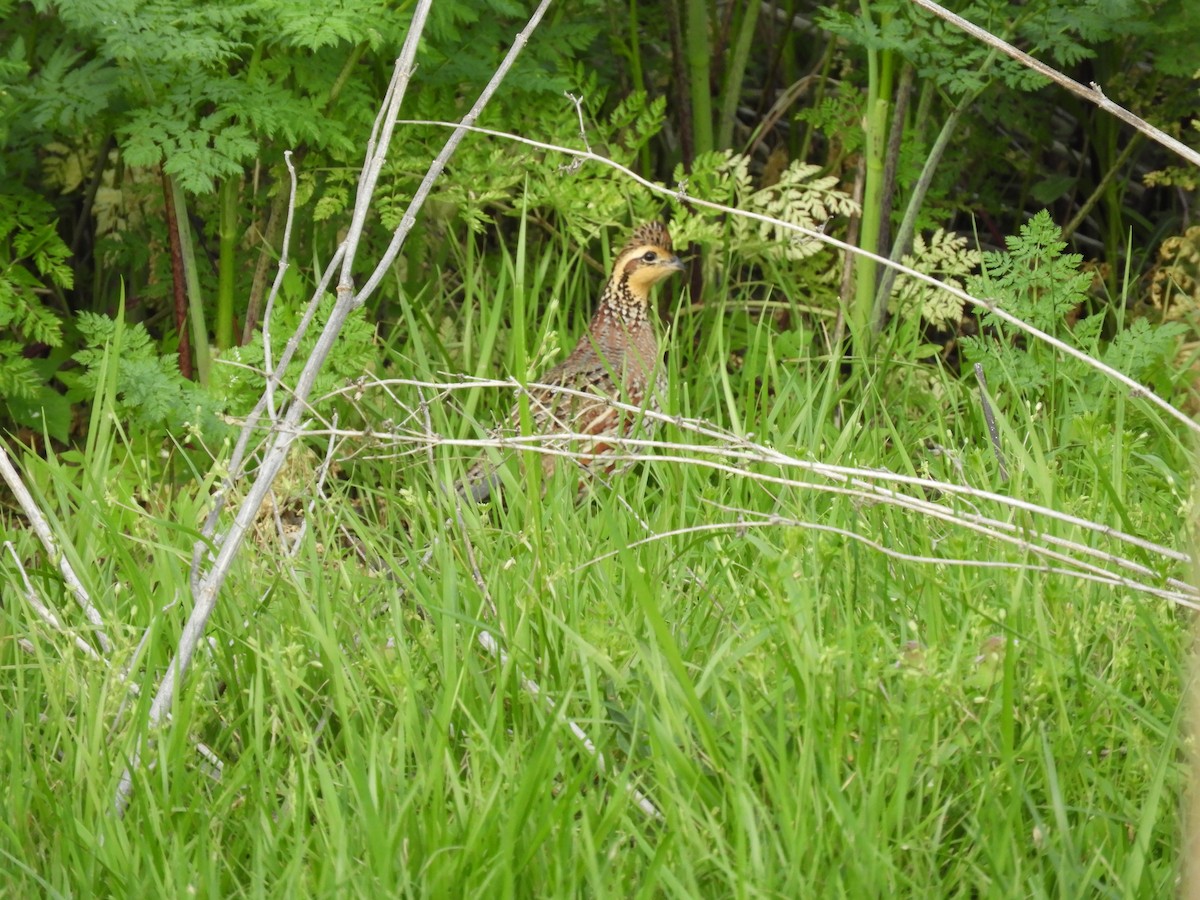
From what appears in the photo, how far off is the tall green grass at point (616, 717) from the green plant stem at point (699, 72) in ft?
7.69

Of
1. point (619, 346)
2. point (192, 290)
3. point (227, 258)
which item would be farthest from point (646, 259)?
point (192, 290)

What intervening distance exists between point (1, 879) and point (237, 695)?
612mm

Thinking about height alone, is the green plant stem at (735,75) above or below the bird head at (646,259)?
above

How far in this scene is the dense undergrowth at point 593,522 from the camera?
246cm

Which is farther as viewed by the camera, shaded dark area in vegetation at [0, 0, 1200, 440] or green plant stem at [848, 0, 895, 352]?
green plant stem at [848, 0, 895, 352]

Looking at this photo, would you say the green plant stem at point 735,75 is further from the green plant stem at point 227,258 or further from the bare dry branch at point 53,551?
the bare dry branch at point 53,551

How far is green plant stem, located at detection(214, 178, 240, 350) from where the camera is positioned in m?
4.77

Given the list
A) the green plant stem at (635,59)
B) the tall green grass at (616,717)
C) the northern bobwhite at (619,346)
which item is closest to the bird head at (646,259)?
the northern bobwhite at (619,346)

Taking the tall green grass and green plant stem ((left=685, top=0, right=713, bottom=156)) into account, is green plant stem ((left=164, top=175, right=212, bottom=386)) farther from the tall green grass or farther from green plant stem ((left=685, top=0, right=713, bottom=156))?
green plant stem ((left=685, top=0, right=713, bottom=156))

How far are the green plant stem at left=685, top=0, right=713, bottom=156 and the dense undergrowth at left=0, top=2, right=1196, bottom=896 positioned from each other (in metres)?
0.02

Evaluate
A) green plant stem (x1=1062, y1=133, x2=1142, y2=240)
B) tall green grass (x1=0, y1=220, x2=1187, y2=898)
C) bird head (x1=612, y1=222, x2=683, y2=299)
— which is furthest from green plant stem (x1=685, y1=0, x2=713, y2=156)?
tall green grass (x1=0, y1=220, x2=1187, y2=898)

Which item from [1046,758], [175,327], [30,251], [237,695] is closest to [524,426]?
[237,695]

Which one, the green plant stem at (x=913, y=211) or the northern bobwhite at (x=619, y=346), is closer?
the green plant stem at (x=913, y=211)

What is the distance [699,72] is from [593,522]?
2.54 m
